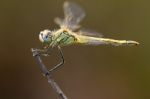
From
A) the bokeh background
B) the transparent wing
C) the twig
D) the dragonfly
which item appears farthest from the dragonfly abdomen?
the bokeh background

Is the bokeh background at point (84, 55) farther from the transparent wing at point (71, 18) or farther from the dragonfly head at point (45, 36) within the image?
the dragonfly head at point (45, 36)

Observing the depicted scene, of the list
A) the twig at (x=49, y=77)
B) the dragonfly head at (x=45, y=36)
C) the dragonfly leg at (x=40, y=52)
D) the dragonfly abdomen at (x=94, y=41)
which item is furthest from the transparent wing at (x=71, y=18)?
the twig at (x=49, y=77)

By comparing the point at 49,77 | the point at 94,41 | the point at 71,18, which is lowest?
the point at 49,77

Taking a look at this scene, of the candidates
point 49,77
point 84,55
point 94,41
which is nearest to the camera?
point 49,77

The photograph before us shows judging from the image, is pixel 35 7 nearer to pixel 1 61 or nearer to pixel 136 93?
pixel 1 61

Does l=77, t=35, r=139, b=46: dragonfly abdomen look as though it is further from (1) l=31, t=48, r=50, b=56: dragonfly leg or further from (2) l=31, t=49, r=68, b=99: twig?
(2) l=31, t=49, r=68, b=99: twig

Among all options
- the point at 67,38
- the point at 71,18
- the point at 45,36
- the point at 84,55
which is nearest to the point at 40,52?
the point at 45,36

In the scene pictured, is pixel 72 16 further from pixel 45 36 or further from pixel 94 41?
pixel 45 36

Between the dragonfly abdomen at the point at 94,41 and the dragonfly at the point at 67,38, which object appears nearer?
the dragonfly at the point at 67,38
